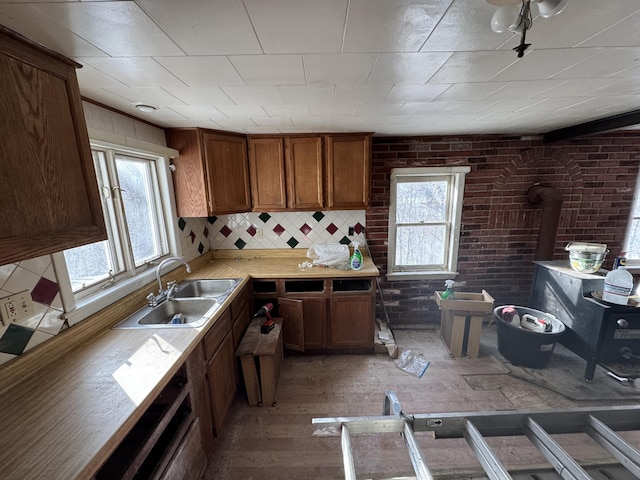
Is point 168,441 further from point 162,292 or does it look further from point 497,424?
point 497,424

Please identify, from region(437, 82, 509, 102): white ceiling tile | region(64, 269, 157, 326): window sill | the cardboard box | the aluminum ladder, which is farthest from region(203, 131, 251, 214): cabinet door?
the cardboard box

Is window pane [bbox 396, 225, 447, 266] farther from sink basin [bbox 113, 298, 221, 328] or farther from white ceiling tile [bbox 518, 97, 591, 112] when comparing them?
sink basin [bbox 113, 298, 221, 328]

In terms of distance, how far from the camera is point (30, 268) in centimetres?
116

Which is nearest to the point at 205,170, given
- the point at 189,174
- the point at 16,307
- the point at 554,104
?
the point at 189,174

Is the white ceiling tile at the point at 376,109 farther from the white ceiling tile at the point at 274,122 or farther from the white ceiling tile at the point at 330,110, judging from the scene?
the white ceiling tile at the point at 274,122

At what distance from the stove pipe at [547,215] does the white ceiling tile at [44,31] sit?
3.61 m

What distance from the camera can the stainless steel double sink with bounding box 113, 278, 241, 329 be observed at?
1.57 meters

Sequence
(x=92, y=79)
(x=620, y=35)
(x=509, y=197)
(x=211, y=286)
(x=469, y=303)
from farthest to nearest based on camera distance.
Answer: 1. (x=509, y=197)
2. (x=469, y=303)
3. (x=211, y=286)
4. (x=92, y=79)
5. (x=620, y=35)

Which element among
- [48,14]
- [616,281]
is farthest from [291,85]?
[616,281]

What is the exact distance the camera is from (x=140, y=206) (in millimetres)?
2012

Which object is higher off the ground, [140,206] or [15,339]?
[140,206]

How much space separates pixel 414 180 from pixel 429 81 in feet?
5.21

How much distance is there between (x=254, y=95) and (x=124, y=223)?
124cm

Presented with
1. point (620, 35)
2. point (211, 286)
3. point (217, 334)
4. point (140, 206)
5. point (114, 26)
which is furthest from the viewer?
point (211, 286)
